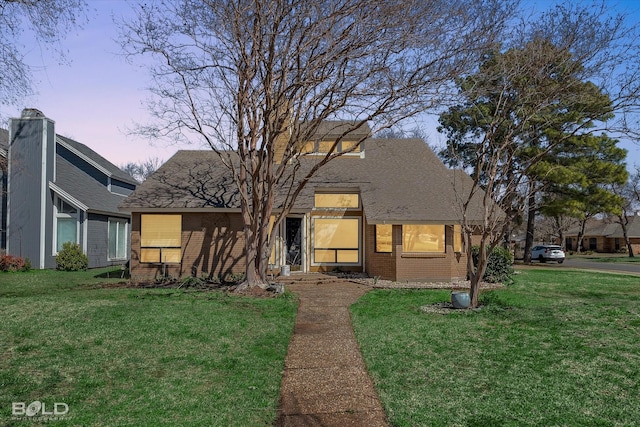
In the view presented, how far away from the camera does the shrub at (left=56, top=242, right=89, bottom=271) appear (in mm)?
20125

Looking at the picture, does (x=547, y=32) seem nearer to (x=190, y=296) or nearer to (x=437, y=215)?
(x=437, y=215)

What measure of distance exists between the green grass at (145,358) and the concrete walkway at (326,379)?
240mm

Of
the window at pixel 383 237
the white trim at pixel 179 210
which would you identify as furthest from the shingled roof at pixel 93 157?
the window at pixel 383 237

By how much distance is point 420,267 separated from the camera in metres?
16.6

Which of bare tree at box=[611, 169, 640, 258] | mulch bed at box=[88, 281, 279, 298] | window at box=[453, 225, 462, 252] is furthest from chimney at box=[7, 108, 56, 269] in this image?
bare tree at box=[611, 169, 640, 258]

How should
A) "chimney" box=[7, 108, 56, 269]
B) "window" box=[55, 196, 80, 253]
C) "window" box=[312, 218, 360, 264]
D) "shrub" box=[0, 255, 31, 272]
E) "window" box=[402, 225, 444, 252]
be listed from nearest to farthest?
"window" box=[402, 225, 444, 252]
"window" box=[312, 218, 360, 264]
"shrub" box=[0, 255, 31, 272]
"chimney" box=[7, 108, 56, 269]
"window" box=[55, 196, 80, 253]

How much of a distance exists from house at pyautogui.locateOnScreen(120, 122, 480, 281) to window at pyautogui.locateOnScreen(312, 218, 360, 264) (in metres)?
0.04

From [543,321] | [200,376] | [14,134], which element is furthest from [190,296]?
[14,134]

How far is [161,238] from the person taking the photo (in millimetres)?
17344

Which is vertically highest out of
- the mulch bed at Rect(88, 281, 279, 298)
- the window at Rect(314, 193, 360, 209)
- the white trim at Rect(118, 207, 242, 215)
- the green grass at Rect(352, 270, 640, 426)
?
the window at Rect(314, 193, 360, 209)

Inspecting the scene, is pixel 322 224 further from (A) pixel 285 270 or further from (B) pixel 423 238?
(B) pixel 423 238

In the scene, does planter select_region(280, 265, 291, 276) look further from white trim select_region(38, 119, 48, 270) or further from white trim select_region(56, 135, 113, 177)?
white trim select_region(56, 135, 113, 177)

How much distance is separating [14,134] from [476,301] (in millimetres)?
20694

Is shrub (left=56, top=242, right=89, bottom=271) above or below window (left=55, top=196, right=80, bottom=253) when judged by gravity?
below
